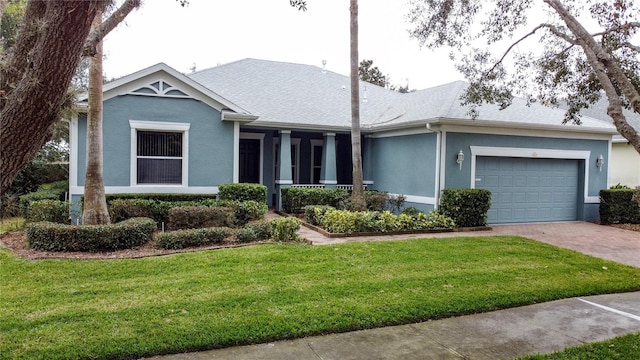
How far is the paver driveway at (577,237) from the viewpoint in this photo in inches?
390

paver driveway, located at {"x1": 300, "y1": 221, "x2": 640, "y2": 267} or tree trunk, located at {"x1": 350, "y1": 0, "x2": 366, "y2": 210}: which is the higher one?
tree trunk, located at {"x1": 350, "y1": 0, "x2": 366, "y2": 210}

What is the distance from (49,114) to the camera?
2.98 m

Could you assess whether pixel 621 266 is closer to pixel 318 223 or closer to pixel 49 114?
pixel 318 223

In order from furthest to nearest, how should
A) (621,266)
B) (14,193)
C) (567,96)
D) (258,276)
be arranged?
(14,193), (567,96), (621,266), (258,276)

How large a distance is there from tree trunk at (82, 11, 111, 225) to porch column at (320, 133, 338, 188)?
8193 mm

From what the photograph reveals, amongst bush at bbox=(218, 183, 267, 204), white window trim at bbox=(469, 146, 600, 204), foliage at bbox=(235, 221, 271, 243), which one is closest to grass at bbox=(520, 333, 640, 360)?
foliage at bbox=(235, 221, 271, 243)

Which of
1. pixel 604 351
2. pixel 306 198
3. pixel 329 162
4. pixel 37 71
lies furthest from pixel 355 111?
pixel 37 71

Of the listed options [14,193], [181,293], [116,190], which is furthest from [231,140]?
[14,193]

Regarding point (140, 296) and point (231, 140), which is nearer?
point (140, 296)

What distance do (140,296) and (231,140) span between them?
827cm

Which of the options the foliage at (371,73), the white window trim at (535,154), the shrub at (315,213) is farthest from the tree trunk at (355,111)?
the foliage at (371,73)

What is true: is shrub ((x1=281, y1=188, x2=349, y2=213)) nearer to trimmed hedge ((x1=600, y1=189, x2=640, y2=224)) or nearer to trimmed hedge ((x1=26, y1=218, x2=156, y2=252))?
trimmed hedge ((x1=26, y1=218, x2=156, y2=252))

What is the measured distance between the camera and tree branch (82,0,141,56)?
3.51m

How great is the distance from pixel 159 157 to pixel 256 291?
8.15 m
